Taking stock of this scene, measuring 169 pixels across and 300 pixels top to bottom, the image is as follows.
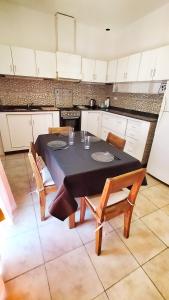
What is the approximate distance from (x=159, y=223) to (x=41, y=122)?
2.72 m

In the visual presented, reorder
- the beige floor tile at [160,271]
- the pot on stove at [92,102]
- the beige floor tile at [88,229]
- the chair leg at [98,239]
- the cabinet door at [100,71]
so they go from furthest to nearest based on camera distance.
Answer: the pot on stove at [92,102], the cabinet door at [100,71], the beige floor tile at [88,229], the chair leg at [98,239], the beige floor tile at [160,271]

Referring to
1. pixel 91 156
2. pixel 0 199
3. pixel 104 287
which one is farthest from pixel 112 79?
pixel 104 287

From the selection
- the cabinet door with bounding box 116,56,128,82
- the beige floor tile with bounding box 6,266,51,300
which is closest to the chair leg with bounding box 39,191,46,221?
the beige floor tile with bounding box 6,266,51,300

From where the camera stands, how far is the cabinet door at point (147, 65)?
250cm

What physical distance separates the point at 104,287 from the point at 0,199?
1115 millimetres

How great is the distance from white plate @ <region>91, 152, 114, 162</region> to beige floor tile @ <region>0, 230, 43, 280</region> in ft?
3.13

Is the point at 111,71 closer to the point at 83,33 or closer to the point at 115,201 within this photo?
the point at 83,33

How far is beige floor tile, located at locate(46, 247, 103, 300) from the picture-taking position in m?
1.05

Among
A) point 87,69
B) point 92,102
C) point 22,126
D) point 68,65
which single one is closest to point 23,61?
point 68,65

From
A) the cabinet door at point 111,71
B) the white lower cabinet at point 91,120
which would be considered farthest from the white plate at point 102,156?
the cabinet door at point 111,71

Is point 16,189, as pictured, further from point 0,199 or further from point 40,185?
point 40,185

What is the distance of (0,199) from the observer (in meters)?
1.39

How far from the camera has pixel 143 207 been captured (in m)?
1.87

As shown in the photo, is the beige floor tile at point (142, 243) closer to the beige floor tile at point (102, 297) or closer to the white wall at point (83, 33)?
the beige floor tile at point (102, 297)
